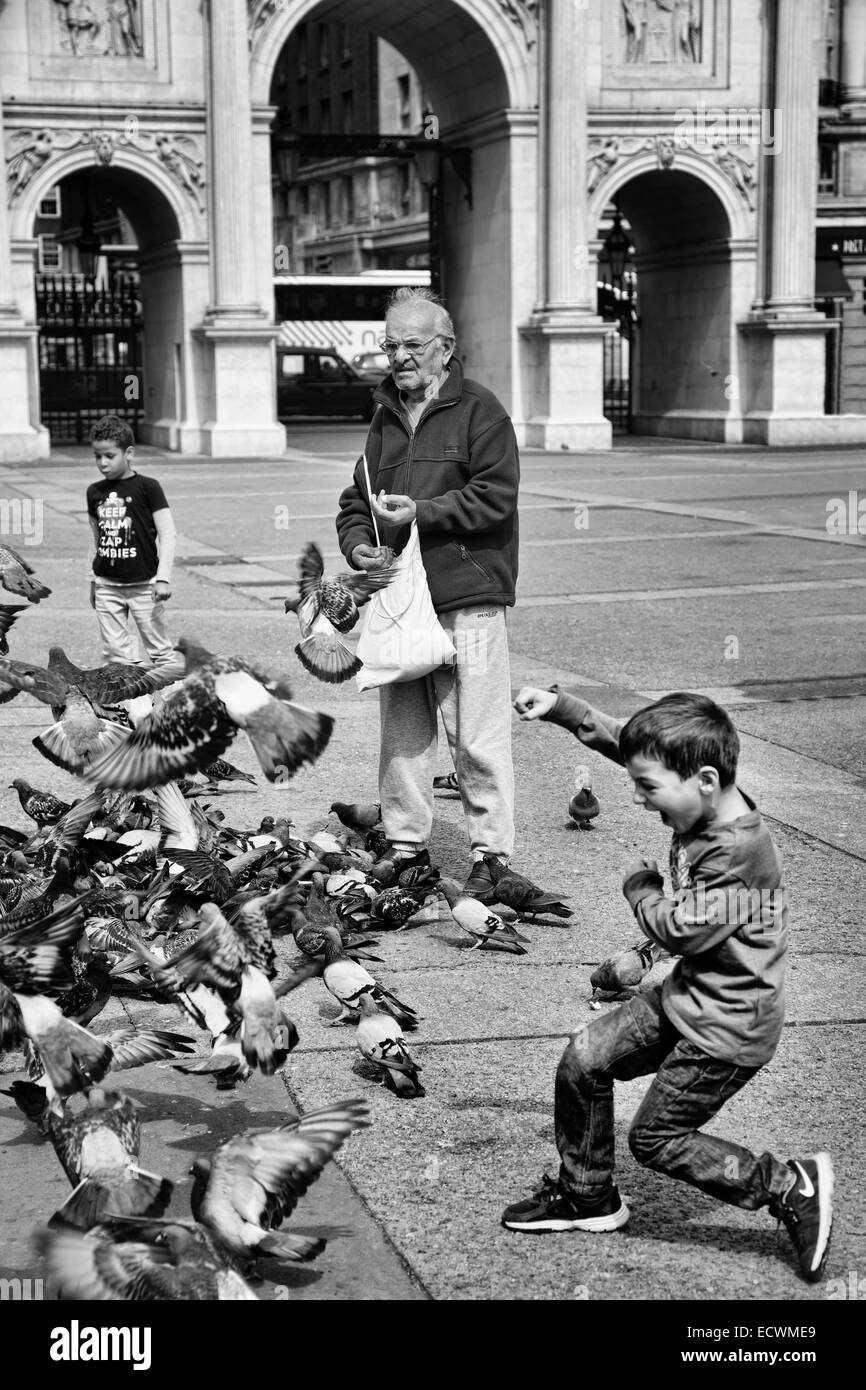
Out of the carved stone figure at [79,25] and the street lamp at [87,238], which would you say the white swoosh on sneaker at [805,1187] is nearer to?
the carved stone figure at [79,25]

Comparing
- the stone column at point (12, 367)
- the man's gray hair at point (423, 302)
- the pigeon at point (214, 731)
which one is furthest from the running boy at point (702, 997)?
the stone column at point (12, 367)

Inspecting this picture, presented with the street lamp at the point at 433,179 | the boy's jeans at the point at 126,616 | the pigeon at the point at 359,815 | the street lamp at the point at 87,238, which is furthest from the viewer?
the street lamp at the point at 433,179

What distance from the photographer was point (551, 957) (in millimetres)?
5547

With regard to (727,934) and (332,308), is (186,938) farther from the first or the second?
(332,308)

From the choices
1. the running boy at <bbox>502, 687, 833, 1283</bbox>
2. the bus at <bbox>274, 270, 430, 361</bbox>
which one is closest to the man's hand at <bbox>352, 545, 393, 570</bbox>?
the running boy at <bbox>502, 687, 833, 1283</bbox>

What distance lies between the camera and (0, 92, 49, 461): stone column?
1172 inches

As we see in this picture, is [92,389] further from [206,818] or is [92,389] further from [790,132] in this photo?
[206,818]

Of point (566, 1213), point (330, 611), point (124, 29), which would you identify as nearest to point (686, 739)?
point (566, 1213)

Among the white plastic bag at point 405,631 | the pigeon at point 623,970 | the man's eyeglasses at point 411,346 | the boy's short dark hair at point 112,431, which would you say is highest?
the man's eyeglasses at point 411,346

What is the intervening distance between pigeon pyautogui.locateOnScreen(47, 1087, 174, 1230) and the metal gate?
104 ft

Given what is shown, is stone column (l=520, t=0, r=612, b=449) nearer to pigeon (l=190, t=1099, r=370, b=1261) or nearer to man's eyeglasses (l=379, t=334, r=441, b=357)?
man's eyeglasses (l=379, t=334, r=441, b=357)

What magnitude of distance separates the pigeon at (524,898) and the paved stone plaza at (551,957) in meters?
0.07

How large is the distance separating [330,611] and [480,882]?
1.04 m

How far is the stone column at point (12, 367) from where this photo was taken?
97.7ft
